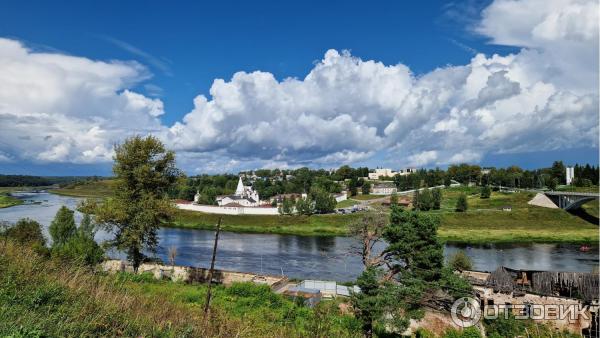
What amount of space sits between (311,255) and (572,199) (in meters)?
59.0

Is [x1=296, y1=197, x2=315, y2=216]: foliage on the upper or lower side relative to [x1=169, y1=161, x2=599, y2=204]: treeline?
lower

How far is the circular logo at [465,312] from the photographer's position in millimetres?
18219

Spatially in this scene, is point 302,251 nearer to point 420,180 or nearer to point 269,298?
point 269,298

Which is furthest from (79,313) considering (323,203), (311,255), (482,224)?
(323,203)

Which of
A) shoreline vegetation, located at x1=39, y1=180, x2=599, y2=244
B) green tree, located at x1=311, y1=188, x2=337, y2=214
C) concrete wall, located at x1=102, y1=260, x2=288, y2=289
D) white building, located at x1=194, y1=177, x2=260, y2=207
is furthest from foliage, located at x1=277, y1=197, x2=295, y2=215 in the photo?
concrete wall, located at x1=102, y1=260, x2=288, y2=289

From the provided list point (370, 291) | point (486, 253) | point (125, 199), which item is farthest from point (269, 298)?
point (486, 253)

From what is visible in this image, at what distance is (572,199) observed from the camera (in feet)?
263

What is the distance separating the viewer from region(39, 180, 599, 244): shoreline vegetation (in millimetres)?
63094

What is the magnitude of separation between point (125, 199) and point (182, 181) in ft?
10.6

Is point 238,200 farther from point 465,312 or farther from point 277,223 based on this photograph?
point 465,312

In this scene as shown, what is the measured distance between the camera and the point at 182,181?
25.3 m

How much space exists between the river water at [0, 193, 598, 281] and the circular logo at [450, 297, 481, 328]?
12.8 m

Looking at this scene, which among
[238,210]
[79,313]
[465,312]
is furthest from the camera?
[238,210]

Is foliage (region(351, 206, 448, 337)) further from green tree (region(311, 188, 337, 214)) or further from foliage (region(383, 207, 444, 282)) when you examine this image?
green tree (region(311, 188, 337, 214))
